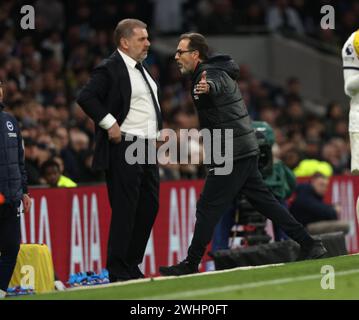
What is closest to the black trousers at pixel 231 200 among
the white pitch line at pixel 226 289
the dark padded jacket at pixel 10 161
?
the white pitch line at pixel 226 289

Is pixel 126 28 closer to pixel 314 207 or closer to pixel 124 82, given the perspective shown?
pixel 124 82

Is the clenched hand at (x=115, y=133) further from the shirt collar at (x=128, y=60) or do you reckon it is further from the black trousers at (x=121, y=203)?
the shirt collar at (x=128, y=60)

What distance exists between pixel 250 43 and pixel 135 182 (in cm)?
1708

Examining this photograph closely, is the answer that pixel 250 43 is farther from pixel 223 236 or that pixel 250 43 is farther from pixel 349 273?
pixel 349 273

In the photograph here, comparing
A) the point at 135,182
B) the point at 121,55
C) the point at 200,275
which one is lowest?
the point at 200,275

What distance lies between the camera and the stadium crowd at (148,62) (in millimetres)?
17062

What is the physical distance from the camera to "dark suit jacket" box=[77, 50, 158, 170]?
37.0 ft

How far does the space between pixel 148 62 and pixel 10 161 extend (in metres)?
12.8

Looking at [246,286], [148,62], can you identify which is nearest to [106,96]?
[246,286]

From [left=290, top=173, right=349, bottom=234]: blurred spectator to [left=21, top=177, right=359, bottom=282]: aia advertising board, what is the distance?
168 cm

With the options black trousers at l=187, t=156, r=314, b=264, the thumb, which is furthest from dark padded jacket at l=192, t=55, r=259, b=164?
black trousers at l=187, t=156, r=314, b=264

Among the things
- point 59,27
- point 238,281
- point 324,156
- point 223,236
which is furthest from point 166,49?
point 238,281

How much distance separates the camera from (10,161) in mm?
11102
